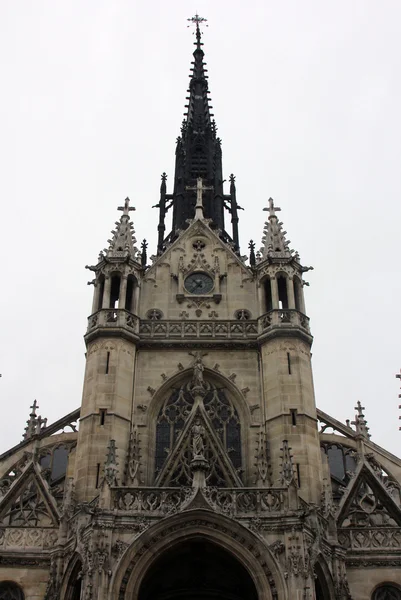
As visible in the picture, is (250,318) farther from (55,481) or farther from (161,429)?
(55,481)

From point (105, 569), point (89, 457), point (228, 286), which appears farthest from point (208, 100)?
point (105, 569)

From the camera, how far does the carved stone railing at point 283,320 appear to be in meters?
25.4

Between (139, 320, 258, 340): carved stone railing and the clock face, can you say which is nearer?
(139, 320, 258, 340): carved stone railing

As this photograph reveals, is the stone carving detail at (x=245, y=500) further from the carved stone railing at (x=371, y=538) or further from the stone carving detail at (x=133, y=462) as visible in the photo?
the carved stone railing at (x=371, y=538)

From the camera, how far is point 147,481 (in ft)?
75.5

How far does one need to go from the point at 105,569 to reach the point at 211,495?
3.35 meters

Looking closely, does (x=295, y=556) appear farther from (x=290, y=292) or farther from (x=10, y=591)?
(x=290, y=292)

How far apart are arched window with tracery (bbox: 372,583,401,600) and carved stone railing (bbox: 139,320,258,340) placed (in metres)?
9.07

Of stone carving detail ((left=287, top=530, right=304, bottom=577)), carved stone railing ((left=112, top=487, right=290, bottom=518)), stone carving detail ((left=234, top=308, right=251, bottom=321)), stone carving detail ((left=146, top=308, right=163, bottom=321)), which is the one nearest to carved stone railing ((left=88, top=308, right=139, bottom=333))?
stone carving detail ((left=146, top=308, right=163, bottom=321))

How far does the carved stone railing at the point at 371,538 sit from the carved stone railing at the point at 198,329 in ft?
24.1

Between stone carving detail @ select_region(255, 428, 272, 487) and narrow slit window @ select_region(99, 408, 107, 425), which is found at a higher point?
narrow slit window @ select_region(99, 408, 107, 425)

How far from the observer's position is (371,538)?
74.1 feet

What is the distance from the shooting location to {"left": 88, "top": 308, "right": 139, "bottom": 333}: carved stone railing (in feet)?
84.0

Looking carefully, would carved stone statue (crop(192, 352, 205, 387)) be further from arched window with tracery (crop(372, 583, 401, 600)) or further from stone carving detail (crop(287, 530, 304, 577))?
arched window with tracery (crop(372, 583, 401, 600))
